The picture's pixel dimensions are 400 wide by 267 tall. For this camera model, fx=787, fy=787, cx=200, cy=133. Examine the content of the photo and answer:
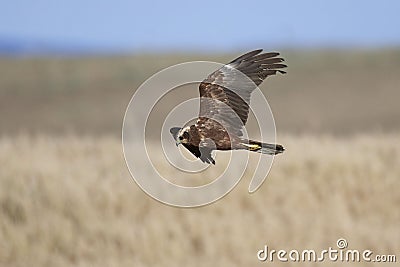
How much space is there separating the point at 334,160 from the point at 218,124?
659 centimetres

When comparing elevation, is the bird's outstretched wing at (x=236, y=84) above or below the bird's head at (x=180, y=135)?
above

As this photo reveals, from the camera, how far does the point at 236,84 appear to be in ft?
18.4

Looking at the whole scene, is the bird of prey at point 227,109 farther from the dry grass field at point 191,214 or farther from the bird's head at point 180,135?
the dry grass field at point 191,214

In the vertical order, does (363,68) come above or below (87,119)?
above

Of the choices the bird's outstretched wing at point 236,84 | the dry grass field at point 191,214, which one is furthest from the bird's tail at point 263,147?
the dry grass field at point 191,214

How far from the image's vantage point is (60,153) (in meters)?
12.7

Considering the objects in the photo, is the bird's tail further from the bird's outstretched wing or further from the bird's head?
the bird's outstretched wing

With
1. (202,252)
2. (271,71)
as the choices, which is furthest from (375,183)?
(271,71)

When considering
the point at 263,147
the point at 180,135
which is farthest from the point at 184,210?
the point at 263,147

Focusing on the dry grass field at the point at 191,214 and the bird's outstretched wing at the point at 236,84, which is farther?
the dry grass field at the point at 191,214

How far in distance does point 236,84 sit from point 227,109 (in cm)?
33

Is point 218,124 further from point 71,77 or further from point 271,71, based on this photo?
point 71,77

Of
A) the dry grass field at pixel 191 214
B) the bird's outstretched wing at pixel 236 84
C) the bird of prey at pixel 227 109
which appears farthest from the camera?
the dry grass field at pixel 191 214

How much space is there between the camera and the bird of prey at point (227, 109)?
4723mm
